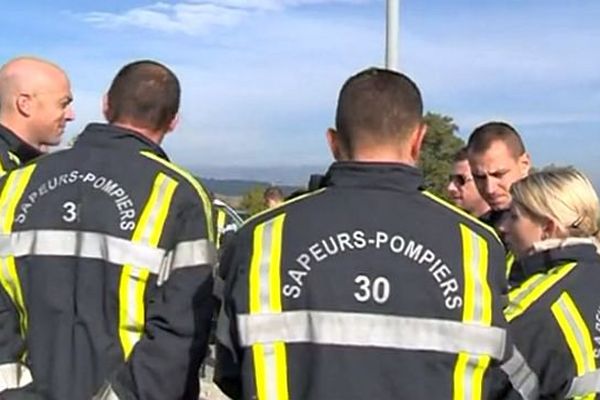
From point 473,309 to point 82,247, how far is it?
1358 millimetres

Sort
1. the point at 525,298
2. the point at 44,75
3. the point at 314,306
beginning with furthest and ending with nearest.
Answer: the point at 44,75 → the point at 525,298 → the point at 314,306

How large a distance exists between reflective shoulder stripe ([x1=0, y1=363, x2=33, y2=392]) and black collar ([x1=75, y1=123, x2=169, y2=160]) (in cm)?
77

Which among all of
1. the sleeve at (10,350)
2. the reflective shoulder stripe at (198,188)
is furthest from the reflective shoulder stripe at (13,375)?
the reflective shoulder stripe at (198,188)

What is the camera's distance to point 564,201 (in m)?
3.46

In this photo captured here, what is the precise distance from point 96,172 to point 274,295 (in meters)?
1.01

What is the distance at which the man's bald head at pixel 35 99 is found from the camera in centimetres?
429

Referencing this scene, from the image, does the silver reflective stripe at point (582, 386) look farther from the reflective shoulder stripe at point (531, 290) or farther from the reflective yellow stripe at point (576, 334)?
the reflective shoulder stripe at point (531, 290)

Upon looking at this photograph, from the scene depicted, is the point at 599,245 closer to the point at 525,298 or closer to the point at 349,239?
the point at 525,298

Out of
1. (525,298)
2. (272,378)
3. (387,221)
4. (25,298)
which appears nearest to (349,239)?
(387,221)

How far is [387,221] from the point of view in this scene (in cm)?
282

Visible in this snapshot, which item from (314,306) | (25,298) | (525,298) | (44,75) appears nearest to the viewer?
(314,306)

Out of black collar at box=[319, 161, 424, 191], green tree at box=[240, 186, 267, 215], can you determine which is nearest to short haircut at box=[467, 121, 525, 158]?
black collar at box=[319, 161, 424, 191]

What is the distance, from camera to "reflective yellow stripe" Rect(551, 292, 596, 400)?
3254 millimetres

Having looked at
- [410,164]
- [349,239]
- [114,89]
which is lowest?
[349,239]
